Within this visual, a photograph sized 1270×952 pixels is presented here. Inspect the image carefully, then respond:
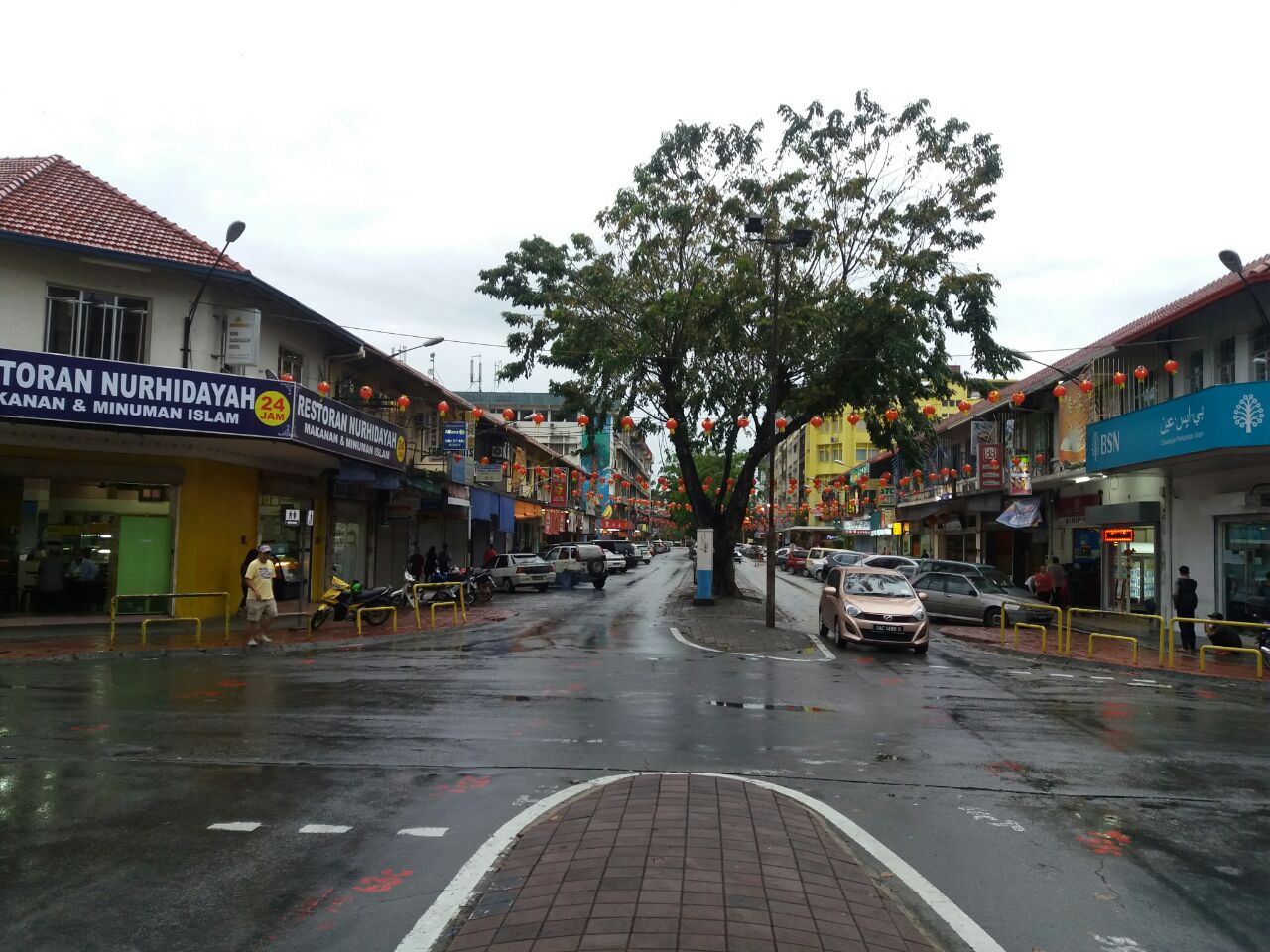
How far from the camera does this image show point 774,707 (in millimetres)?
11250

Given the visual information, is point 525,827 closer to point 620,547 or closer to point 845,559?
point 845,559

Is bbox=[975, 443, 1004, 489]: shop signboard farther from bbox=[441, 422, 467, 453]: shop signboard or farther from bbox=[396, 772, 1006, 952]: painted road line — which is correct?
bbox=[396, 772, 1006, 952]: painted road line

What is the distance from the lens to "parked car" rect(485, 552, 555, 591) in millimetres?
37219

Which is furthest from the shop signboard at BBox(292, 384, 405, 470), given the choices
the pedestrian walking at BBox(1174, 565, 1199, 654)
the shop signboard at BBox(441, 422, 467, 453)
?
the pedestrian walking at BBox(1174, 565, 1199, 654)

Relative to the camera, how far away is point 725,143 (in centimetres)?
2791

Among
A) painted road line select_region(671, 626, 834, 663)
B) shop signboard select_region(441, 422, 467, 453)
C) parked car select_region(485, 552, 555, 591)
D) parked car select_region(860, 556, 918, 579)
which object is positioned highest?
shop signboard select_region(441, 422, 467, 453)

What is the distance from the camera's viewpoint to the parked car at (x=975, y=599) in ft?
80.8

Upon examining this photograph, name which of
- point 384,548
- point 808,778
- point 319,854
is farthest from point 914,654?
point 384,548

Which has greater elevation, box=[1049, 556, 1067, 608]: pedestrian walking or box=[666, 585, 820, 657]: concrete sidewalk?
box=[1049, 556, 1067, 608]: pedestrian walking

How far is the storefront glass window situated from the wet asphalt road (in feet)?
22.6

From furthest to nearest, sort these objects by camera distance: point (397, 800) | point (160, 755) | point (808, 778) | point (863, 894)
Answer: point (160, 755), point (808, 778), point (397, 800), point (863, 894)

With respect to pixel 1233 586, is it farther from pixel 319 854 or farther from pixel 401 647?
pixel 319 854

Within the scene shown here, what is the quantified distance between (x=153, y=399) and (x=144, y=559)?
15.3 feet

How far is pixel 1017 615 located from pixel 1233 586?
499cm
